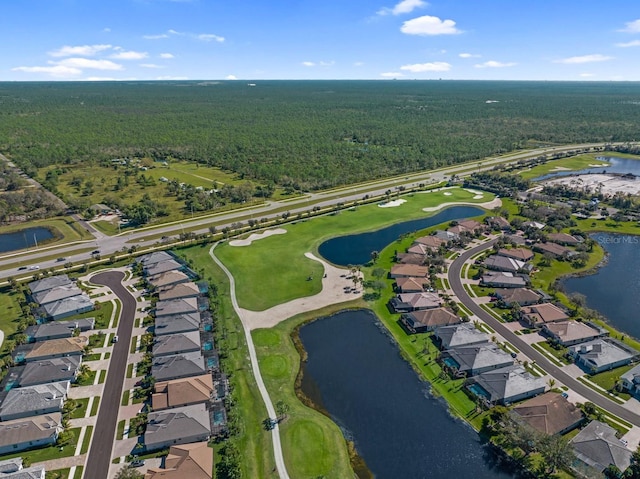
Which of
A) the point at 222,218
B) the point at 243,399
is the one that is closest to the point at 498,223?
the point at 222,218

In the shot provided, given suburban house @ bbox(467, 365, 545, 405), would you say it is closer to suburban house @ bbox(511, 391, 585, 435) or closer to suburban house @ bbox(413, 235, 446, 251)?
suburban house @ bbox(511, 391, 585, 435)

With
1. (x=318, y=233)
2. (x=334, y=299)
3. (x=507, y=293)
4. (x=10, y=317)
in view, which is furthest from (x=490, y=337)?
(x=10, y=317)

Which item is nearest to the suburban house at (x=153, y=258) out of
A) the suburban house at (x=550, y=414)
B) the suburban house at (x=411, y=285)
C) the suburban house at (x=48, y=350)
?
the suburban house at (x=48, y=350)

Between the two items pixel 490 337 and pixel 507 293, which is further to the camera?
pixel 507 293

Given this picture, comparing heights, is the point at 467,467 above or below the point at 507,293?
below

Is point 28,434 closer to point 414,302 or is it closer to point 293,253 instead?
point 414,302

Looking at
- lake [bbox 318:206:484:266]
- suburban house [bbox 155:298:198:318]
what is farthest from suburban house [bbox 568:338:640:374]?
suburban house [bbox 155:298:198:318]

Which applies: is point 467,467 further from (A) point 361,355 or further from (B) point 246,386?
(B) point 246,386
